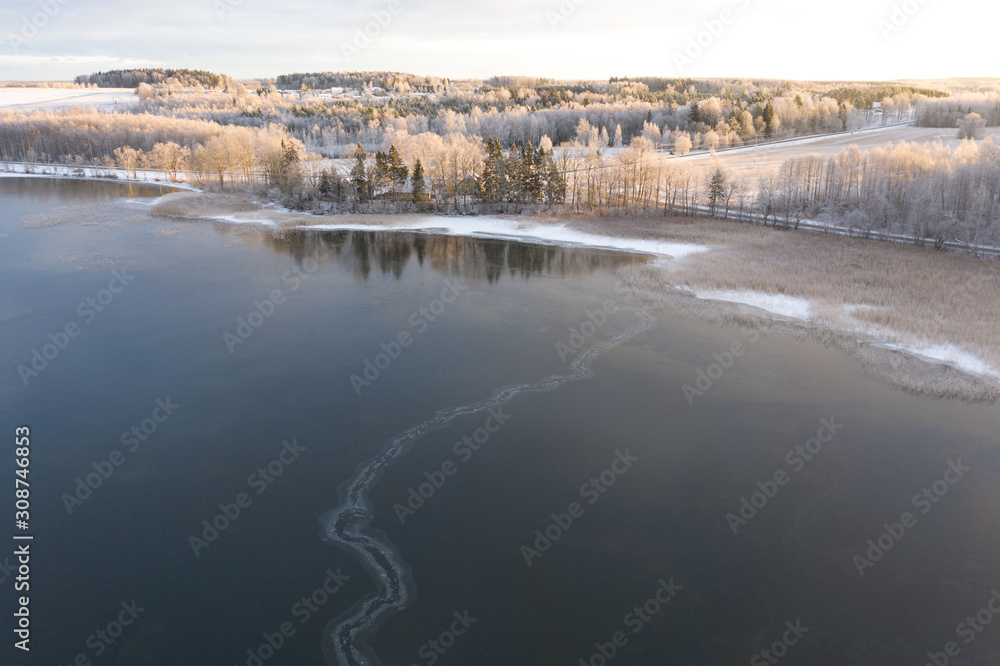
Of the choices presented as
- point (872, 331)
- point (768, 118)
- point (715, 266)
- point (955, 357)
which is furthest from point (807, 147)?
point (955, 357)

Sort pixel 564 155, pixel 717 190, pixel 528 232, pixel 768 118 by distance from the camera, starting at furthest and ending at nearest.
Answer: pixel 768 118, pixel 564 155, pixel 717 190, pixel 528 232

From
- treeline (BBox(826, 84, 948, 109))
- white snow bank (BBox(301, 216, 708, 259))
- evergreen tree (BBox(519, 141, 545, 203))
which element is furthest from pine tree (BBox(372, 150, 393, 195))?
treeline (BBox(826, 84, 948, 109))

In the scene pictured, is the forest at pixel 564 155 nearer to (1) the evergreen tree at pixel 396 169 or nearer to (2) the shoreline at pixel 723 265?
(1) the evergreen tree at pixel 396 169

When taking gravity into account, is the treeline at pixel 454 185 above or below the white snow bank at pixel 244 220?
above

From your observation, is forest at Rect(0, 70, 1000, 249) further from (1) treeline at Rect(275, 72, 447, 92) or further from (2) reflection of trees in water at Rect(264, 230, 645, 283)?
(1) treeline at Rect(275, 72, 447, 92)

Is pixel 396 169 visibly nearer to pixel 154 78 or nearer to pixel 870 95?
pixel 870 95

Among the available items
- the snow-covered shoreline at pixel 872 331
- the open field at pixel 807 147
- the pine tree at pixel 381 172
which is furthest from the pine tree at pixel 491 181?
the snow-covered shoreline at pixel 872 331

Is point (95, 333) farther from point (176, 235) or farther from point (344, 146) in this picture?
point (344, 146)
